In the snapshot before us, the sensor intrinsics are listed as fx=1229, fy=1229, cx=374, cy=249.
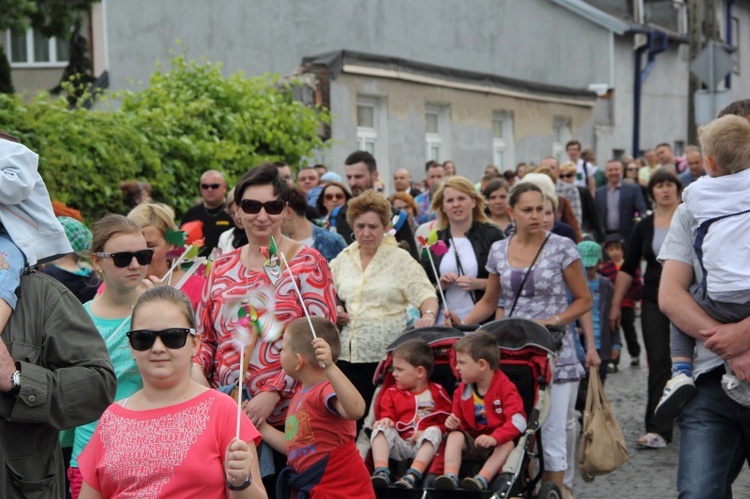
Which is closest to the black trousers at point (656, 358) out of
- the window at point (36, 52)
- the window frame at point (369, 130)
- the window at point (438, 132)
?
the window frame at point (369, 130)

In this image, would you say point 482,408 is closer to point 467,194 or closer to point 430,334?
point 430,334

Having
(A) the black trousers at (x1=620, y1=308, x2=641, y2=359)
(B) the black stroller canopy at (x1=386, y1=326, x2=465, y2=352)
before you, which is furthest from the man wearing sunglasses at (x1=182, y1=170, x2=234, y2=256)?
(A) the black trousers at (x1=620, y1=308, x2=641, y2=359)

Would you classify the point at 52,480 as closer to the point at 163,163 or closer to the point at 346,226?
the point at 346,226

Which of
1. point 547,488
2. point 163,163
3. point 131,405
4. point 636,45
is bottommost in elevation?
point 547,488

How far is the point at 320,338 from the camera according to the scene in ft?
16.9

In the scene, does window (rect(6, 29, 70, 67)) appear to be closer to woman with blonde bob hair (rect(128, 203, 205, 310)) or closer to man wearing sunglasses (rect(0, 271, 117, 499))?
woman with blonde bob hair (rect(128, 203, 205, 310))

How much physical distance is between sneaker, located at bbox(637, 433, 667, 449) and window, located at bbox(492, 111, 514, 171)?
58.0ft

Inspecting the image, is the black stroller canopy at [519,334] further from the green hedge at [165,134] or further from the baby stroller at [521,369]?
the green hedge at [165,134]

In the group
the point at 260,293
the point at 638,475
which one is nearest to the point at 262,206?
the point at 260,293

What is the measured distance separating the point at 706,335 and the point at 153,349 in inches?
85.8

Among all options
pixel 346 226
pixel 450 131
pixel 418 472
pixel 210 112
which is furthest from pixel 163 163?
pixel 450 131

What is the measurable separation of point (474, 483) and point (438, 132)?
18503mm

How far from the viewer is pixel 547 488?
23.3 ft

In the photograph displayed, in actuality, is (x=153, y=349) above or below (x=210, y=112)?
below
